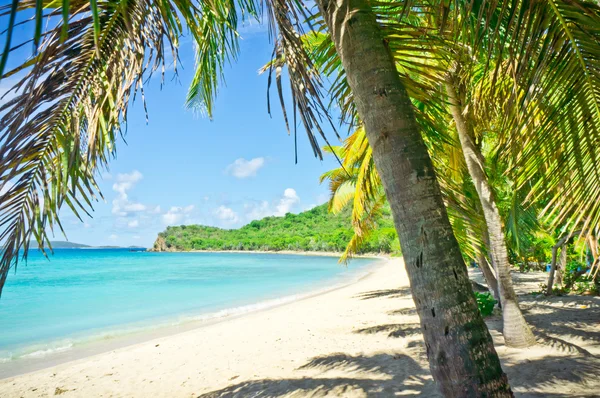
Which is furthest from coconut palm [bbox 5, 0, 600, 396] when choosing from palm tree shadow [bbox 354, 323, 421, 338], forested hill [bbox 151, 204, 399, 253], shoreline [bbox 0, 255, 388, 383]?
forested hill [bbox 151, 204, 399, 253]

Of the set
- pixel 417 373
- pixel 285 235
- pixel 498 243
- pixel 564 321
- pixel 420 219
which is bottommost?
pixel 417 373

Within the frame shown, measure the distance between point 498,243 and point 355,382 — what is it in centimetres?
255

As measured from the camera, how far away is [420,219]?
5.11 feet

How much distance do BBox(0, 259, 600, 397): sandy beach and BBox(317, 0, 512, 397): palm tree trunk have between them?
2.53 meters

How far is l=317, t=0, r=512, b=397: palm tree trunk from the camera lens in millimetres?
1459

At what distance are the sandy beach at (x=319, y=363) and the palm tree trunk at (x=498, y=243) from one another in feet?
0.70

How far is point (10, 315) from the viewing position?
1446 centimetres

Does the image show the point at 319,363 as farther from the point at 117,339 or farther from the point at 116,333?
the point at 116,333

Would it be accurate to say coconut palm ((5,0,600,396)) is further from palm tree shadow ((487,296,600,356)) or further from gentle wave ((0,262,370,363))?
gentle wave ((0,262,370,363))

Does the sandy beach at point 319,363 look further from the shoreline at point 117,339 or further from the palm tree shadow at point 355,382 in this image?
the shoreline at point 117,339

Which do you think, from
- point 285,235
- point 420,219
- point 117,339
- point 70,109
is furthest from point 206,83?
point 285,235

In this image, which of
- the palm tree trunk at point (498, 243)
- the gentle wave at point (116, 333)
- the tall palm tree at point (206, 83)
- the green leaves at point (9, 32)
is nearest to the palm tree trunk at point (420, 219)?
the tall palm tree at point (206, 83)

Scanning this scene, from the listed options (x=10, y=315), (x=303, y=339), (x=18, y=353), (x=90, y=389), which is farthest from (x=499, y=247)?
(x=10, y=315)

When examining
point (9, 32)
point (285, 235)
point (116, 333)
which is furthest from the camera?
point (285, 235)
